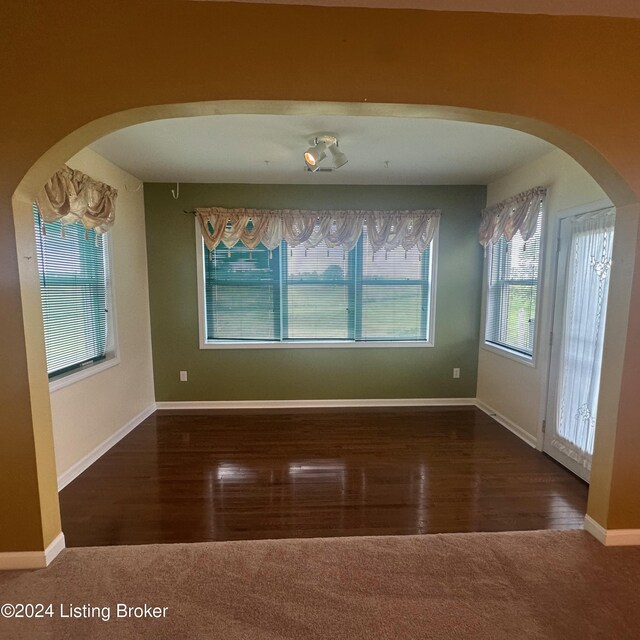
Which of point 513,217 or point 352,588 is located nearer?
point 352,588

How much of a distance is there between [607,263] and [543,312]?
0.73 m

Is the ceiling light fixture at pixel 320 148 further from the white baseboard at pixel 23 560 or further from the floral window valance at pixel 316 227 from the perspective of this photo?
the white baseboard at pixel 23 560

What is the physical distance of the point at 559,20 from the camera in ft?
4.75

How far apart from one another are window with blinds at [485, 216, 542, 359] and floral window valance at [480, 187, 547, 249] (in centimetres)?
10

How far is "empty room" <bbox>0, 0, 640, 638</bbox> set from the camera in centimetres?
141

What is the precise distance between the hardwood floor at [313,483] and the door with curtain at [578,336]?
0.24 meters

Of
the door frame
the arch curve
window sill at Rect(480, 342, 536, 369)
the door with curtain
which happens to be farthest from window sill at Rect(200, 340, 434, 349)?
the arch curve

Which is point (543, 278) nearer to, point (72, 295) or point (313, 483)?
point (313, 483)

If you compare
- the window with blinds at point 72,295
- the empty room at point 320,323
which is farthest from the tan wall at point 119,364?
the window with blinds at point 72,295

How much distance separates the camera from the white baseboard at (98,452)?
2.44 metres

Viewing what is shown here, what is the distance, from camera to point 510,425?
10.9 feet

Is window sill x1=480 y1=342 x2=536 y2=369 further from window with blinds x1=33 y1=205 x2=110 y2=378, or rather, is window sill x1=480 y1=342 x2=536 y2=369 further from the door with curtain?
window with blinds x1=33 y1=205 x2=110 y2=378

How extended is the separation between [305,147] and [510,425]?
3.16 meters

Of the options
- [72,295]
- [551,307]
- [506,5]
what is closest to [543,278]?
[551,307]
